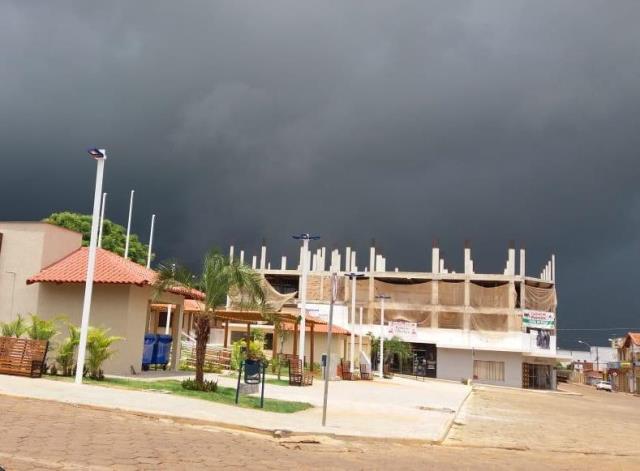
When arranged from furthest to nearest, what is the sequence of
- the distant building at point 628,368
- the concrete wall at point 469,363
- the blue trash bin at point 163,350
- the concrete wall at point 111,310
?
the distant building at point 628,368 < the concrete wall at point 469,363 < the blue trash bin at point 163,350 < the concrete wall at point 111,310

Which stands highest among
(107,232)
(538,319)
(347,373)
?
(107,232)

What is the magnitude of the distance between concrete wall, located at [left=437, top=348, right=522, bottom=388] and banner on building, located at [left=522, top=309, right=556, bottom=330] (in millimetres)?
4163

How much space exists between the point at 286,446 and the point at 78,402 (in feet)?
15.4

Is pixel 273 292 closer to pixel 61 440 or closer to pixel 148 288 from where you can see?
pixel 148 288

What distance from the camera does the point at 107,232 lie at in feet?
185

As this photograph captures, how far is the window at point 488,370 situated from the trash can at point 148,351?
155 feet

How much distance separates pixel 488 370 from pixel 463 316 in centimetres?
672

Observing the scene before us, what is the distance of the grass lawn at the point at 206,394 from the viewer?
1566 cm

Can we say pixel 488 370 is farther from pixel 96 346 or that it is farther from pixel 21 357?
pixel 21 357

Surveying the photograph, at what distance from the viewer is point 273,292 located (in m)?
71.6

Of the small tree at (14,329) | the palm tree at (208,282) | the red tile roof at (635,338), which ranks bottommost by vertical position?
the small tree at (14,329)

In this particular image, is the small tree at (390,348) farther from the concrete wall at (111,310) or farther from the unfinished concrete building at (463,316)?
the concrete wall at (111,310)

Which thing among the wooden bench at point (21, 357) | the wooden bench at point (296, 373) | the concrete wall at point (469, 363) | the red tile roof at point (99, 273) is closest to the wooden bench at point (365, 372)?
the wooden bench at point (296, 373)

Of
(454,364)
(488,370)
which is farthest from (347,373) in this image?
(488,370)
